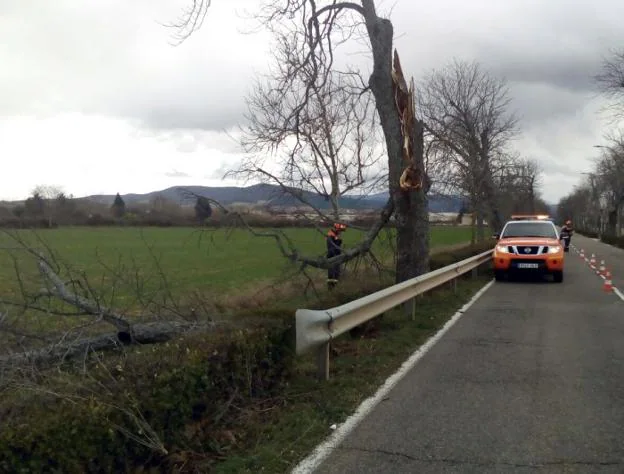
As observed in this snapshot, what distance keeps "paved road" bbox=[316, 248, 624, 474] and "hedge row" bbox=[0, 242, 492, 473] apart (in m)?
1.03

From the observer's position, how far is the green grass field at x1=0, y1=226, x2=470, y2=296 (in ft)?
30.1

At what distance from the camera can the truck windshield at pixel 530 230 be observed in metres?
20.9

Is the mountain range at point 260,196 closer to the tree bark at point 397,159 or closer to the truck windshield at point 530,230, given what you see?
the tree bark at point 397,159

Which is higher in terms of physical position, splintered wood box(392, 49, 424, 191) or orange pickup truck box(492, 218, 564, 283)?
splintered wood box(392, 49, 424, 191)

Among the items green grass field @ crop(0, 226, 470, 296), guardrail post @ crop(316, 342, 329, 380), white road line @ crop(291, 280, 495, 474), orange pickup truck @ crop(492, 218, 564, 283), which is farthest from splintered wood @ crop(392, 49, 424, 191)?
orange pickup truck @ crop(492, 218, 564, 283)

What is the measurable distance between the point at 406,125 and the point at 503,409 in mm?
7717

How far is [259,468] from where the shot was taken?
4715 millimetres

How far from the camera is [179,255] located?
137 ft

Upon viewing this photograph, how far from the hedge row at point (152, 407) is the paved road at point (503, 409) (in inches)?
40.7

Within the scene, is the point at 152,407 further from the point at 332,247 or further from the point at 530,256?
the point at 530,256

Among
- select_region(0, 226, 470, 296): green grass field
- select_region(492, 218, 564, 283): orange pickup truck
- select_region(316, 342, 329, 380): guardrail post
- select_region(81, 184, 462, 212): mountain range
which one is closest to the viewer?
select_region(316, 342, 329, 380): guardrail post

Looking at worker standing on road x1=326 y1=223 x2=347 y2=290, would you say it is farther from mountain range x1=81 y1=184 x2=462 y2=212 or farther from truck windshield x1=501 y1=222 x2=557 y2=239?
truck windshield x1=501 y1=222 x2=557 y2=239

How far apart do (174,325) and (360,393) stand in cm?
219

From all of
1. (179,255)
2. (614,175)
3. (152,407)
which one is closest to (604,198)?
(614,175)
